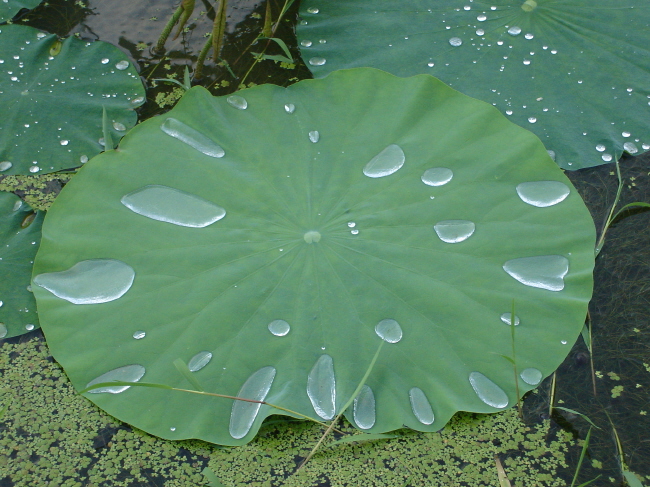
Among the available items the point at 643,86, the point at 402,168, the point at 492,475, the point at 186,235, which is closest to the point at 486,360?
the point at 492,475

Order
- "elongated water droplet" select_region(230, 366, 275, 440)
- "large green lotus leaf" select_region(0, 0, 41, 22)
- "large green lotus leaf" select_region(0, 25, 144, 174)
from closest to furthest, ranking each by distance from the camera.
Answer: "elongated water droplet" select_region(230, 366, 275, 440), "large green lotus leaf" select_region(0, 25, 144, 174), "large green lotus leaf" select_region(0, 0, 41, 22)

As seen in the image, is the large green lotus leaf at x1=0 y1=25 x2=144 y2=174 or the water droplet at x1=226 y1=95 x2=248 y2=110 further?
the large green lotus leaf at x1=0 y1=25 x2=144 y2=174

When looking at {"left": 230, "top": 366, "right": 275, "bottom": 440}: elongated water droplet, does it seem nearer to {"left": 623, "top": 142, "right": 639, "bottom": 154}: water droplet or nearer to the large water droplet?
the large water droplet

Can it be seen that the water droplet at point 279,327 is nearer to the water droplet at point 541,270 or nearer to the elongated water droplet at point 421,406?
the elongated water droplet at point 421,406

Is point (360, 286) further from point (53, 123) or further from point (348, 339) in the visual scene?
point (53, 123)

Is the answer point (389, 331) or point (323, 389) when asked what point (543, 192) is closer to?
point (389, 331)

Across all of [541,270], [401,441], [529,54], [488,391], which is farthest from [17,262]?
[529,54]

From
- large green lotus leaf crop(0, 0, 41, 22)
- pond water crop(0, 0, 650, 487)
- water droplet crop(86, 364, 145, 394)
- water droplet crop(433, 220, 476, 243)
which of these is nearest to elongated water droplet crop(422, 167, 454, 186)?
water droplet crop(433, 220, 476, 243)
